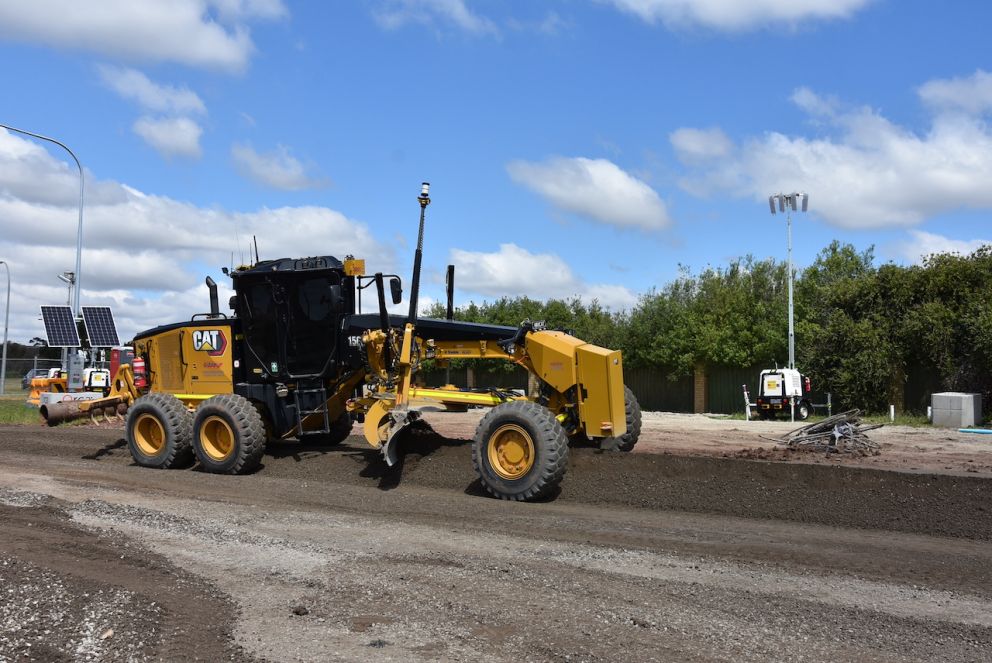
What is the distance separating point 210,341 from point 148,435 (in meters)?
1.61

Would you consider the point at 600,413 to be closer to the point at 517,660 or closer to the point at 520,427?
the point at 520,427

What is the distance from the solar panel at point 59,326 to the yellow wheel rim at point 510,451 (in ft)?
76.8

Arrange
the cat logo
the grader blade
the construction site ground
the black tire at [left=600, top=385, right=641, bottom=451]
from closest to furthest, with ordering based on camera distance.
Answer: the construction site ground, the grader blade, the black tire at [left=600, top=385, right=641, bottom=451], the cat logo

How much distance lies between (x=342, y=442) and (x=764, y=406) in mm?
17821

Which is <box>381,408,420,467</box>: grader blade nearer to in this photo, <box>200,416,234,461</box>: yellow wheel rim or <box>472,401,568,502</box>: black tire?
<box>472,401,568,502</box>: black tire

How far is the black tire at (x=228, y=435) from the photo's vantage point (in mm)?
10945

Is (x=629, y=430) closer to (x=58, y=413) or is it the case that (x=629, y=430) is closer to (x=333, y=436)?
(x=333, y=436)

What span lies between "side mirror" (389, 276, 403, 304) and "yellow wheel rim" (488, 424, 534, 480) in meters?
2.48

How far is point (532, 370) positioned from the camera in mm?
9883

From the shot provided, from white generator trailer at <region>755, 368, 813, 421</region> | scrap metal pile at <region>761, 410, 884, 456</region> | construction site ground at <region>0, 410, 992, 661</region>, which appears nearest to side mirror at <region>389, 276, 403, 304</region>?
construction site ground at <region>0, 410, 992, 661</region>

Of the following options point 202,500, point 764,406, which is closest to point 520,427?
point 202,500

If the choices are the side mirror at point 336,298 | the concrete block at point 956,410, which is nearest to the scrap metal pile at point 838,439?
the side mirror at point 336,298

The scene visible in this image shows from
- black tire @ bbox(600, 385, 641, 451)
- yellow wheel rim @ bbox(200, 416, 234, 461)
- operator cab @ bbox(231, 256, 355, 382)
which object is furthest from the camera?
operator cab @ bbox(231, 256, 355, 382)

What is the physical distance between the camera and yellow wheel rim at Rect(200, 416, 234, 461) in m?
11.3
